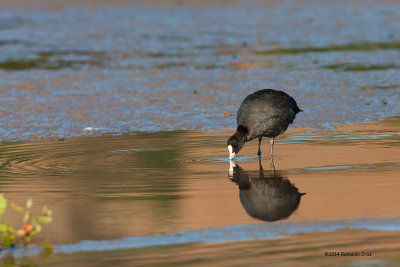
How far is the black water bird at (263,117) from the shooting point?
10.7m

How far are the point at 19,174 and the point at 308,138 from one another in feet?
12.9

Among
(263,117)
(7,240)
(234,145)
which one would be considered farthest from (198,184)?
(7,240)

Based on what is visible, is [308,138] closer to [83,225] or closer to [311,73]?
[83,225]

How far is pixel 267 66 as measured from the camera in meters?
19.3

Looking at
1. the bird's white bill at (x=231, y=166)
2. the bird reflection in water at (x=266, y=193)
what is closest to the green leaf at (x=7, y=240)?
the bird reflection in water at (x=266, y=193)

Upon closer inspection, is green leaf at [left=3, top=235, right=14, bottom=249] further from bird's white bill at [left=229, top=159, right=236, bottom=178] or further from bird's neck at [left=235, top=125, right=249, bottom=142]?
bird's neck at [left=235, top=125, right=249, bottom=142]

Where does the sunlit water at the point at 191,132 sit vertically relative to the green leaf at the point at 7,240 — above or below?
above

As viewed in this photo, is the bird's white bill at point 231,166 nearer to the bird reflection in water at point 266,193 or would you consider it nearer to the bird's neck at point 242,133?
the bird reflection in water at point 266,193

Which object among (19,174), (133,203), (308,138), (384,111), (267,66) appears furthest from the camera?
(267,66)

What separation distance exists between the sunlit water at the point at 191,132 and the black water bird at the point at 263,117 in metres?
0.29

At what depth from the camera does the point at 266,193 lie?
8523 millimetres

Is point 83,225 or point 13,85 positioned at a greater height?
point 13,85

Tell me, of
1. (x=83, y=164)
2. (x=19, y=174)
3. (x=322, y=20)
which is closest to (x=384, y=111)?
(x=83, y=164)

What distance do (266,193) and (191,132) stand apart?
408cm
